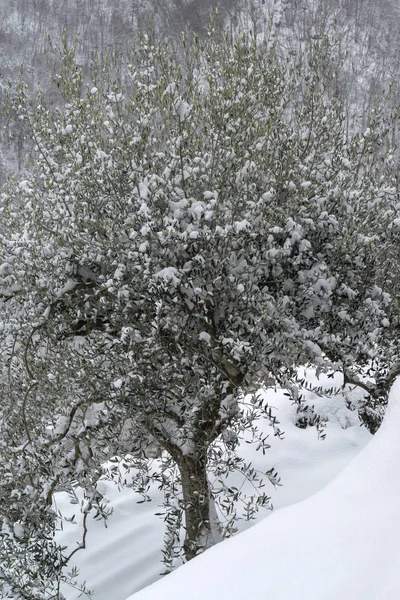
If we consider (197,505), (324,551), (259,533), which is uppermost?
(197,505)

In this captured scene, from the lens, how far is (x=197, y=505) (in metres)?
6.60

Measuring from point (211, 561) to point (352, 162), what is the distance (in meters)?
5.59

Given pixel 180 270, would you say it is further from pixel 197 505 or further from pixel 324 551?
pixel 324 551

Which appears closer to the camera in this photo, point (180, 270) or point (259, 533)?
point (259, 533)

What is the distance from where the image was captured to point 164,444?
6.62m

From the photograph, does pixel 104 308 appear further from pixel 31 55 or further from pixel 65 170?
pixel 31 55

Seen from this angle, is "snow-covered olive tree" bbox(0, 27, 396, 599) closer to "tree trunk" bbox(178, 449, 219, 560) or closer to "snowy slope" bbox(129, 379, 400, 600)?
"tree trunk" bbox(178, 449, 219, 560)

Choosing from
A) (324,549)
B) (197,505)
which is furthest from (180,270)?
(324,549)

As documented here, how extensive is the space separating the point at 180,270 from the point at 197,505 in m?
3.16

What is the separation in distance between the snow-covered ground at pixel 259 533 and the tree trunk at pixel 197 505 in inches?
21.3

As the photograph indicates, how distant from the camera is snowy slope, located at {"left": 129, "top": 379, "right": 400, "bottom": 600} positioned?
77.9 inches

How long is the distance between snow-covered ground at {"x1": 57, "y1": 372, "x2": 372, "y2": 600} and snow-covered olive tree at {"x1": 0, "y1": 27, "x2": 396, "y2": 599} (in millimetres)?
1371

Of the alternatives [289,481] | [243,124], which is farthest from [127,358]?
[289,481]

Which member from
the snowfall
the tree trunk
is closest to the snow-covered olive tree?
the tree trunk
